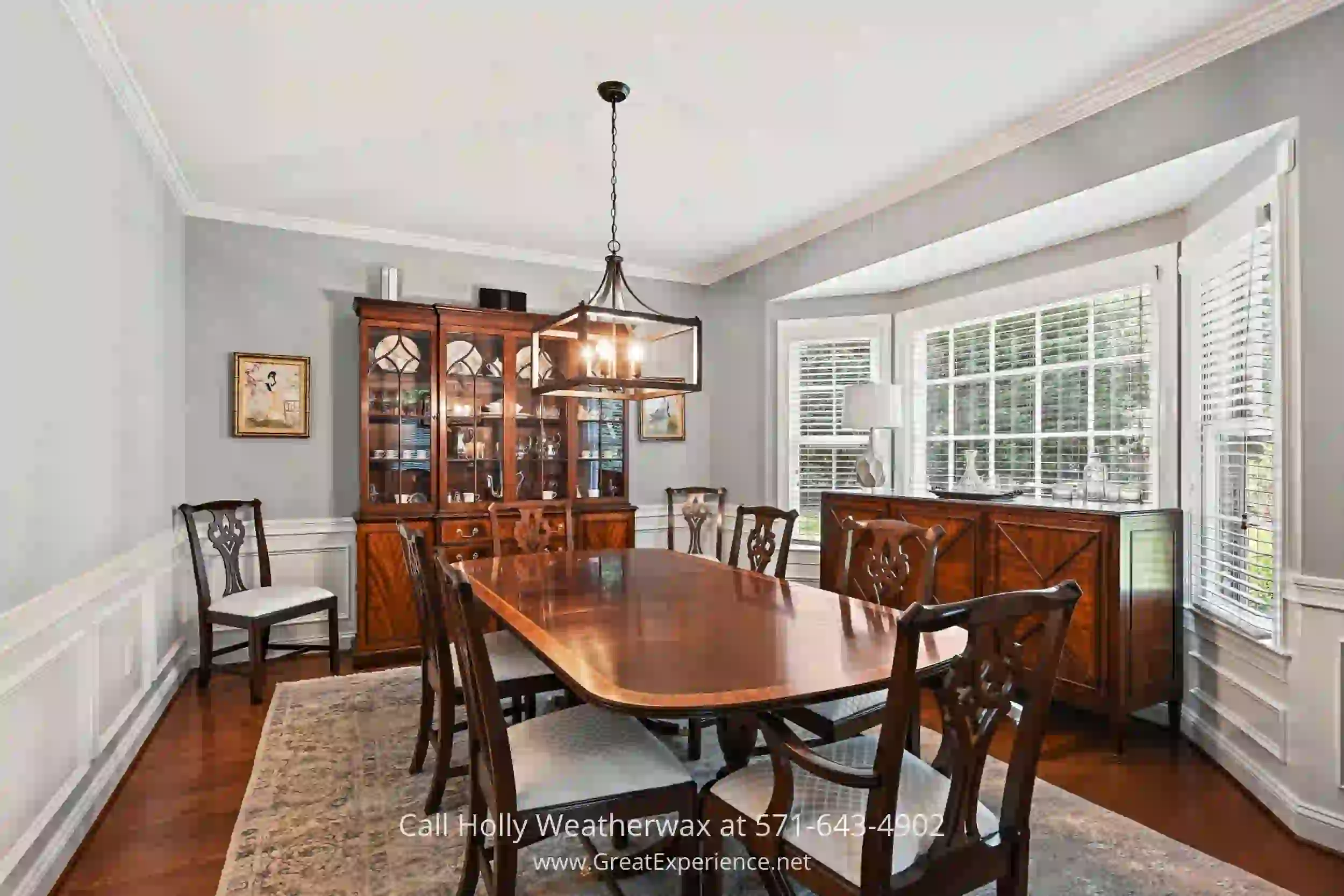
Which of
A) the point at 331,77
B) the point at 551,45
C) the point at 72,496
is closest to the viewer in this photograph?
the point at 72,496

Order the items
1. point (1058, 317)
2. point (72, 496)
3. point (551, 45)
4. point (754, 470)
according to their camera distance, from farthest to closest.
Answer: point (754, 470)
point (1058, 317)
point (551, 45)
point (72, 496)

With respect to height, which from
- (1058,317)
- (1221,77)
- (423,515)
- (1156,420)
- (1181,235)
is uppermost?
(1221,77)

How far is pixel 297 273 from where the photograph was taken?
4.51m

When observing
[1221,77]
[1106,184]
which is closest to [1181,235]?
[1106,184]

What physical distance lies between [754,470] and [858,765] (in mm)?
3481

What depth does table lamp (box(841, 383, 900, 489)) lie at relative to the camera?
4.38 metres

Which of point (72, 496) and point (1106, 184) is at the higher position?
point (1106, 184)

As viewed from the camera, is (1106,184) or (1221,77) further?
(1106,184)

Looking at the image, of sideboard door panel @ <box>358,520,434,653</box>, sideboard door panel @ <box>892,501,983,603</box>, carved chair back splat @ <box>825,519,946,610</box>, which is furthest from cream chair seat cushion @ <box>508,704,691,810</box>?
sideboard door panel @ <box>358,520,434,653</box>

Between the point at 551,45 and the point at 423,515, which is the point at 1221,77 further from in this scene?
the point at 423,515

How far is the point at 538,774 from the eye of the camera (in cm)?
182

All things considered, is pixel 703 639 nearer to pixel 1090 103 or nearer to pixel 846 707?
pixel 846 707

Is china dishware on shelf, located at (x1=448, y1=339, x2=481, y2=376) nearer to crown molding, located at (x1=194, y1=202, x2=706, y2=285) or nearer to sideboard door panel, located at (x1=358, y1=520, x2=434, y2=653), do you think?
crown molding, located at (x1=194, y1=202, x2=706, y2=285)

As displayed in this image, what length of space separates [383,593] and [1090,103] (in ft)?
14.0
